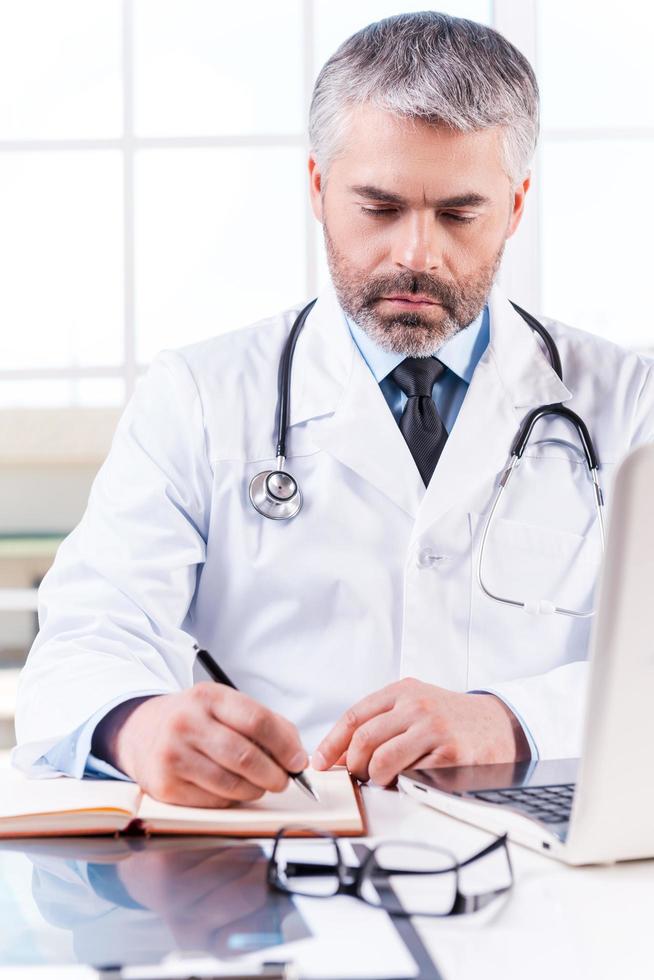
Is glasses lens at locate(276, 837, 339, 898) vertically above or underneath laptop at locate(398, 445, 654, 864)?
underneath

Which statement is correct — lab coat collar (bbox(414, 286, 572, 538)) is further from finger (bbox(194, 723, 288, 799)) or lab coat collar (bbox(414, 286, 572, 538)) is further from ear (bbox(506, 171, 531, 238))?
finger (bbox(194, 723, 288, 799))

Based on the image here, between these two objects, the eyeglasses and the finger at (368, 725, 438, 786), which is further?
the finger at (368, 725, 438, 786)

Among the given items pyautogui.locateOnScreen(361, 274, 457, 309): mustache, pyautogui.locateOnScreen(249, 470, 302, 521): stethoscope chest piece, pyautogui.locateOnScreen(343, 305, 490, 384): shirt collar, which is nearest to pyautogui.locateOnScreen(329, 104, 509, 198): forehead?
pyautogui.locateOnScreen(361, 274, 457, 309): mustache

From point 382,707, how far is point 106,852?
321mm

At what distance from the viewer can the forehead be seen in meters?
1.38

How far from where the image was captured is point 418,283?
4.73ft

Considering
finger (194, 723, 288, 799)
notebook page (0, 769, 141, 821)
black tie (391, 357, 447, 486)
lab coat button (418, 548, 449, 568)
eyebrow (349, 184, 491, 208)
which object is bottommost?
notebook page (0, 769, 141, 821)

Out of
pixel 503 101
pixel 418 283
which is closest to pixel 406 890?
pixel 418 283

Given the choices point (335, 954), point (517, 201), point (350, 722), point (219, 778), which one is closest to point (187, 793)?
point (219, 778)

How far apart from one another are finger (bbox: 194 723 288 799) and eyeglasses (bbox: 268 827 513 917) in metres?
0.08

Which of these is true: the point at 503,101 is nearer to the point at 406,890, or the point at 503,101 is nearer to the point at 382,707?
the point at 382,707

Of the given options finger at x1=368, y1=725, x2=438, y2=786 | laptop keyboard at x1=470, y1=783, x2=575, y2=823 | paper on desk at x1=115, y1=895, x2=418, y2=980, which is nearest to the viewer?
paper on desk at x1=115, y1=895, x2=418, y2=980

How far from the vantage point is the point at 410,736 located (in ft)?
3.33

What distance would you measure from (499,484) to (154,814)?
74 centimetres
